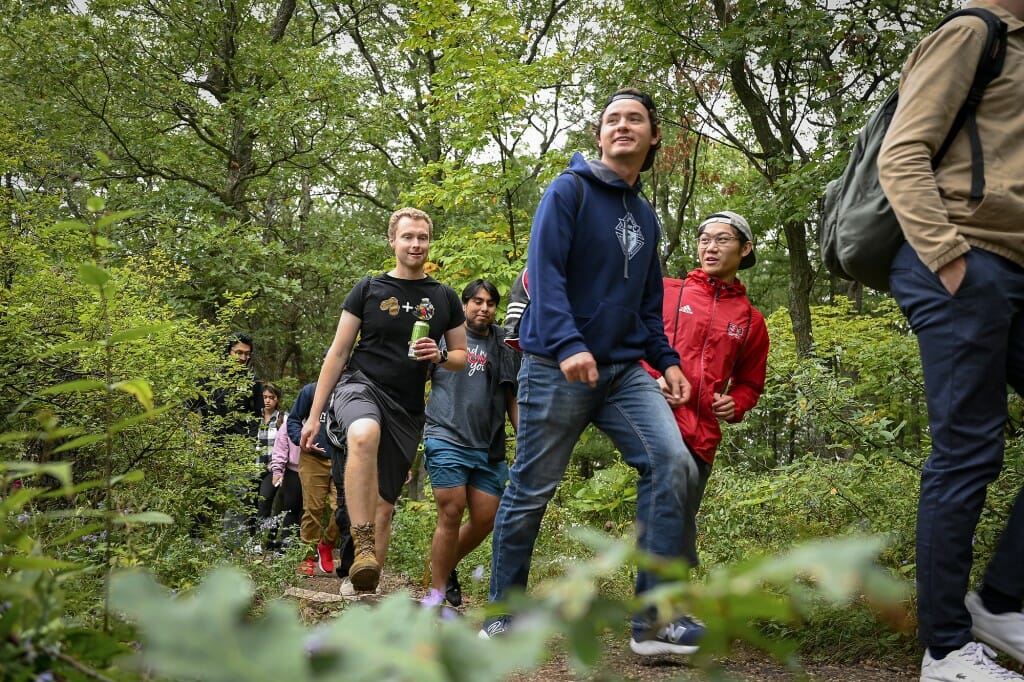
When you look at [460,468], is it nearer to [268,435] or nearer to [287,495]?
[287,495]

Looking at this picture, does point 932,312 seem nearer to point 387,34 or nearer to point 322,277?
point 322,277

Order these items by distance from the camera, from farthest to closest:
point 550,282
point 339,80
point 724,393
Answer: point 339,80 → point 724,393 → point 550,282

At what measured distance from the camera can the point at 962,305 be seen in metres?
2.75

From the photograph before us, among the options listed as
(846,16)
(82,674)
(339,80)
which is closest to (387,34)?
(339,80)

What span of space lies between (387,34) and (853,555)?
22.2m

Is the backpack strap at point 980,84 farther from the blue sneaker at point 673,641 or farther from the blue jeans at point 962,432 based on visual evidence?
the blue sneaker at point 673,641

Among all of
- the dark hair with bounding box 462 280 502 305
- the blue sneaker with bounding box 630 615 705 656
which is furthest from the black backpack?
the dark hair with bounding box 462 280 502 305

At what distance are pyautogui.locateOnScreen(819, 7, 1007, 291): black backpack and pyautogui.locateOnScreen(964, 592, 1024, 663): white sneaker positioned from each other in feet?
3.66

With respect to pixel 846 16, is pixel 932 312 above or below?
below

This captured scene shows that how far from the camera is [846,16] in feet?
29.8

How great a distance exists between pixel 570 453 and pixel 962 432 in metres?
1.45

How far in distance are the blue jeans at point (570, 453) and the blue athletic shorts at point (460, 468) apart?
6.91ft

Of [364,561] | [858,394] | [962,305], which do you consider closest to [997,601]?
[962,305]

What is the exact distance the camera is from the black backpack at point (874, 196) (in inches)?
113
